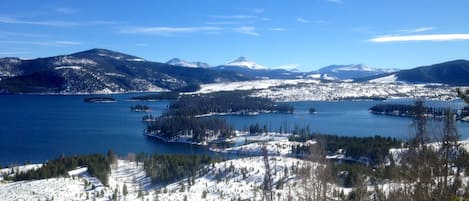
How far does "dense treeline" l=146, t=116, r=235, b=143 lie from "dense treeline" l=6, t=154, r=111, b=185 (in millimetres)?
39789

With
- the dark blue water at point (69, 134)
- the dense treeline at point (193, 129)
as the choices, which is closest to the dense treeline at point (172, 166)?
the dark blue water at point (69, 134)

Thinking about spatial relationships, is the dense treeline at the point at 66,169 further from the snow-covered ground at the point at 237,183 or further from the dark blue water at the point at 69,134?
the dark blue water at the point at 69,134

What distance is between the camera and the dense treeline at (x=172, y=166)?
4831cm

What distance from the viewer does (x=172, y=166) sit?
50.3 meters

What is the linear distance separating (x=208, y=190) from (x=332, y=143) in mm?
37957

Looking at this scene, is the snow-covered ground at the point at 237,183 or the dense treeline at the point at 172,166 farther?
the dense treeline at the point at 172,166

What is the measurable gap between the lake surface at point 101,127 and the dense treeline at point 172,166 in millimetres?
22940

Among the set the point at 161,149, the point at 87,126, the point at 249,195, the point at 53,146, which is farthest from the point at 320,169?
the point at 87,126

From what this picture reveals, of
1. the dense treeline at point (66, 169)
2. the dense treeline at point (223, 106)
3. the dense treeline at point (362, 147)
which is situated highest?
the dense treeline at point (223, 106)

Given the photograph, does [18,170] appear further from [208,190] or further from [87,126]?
[87,126]

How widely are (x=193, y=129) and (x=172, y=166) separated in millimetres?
48386

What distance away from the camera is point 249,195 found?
39375 mm

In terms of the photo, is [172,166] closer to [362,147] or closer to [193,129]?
[362,147]

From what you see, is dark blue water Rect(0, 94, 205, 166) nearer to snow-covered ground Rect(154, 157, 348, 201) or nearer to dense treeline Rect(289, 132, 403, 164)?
dense treeline Rect(289, 132, 403, 164)
